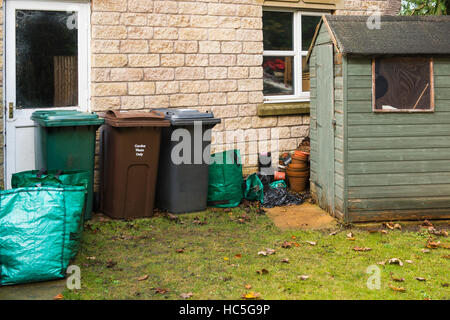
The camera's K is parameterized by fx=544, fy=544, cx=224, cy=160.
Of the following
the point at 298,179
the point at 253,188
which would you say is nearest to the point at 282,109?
the point at 298,179

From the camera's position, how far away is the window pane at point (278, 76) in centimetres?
918

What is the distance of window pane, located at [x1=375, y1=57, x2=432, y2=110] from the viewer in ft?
22.0

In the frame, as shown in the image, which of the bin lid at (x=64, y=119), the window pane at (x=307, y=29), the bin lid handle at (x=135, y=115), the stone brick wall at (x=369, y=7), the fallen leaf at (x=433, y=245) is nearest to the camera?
the fallen leaf at (x=433, y=245)

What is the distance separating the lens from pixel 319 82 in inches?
297

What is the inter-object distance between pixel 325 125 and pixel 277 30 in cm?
261

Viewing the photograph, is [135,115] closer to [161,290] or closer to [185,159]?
[185,159]

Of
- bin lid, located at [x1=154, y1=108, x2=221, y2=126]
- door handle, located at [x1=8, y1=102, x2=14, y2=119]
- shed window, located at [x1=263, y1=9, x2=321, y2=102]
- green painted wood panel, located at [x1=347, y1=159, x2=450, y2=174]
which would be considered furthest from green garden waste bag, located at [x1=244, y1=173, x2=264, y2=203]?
door handle, located at [x1=8, y1=102, x2=14, y2=119]

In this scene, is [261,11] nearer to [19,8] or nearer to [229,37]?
[229,37]

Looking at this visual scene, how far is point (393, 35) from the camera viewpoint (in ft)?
22.3

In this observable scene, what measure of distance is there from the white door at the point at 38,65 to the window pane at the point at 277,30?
9.96 ft

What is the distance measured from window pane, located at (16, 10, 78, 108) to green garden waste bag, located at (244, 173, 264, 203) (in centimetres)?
275

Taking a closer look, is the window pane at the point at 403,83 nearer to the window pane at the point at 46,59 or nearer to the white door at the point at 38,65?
the white door at the point at 38,65

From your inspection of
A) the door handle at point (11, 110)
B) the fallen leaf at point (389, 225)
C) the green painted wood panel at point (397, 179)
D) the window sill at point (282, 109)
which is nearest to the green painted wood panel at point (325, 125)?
the green painted wood panel at point (397, 179)
